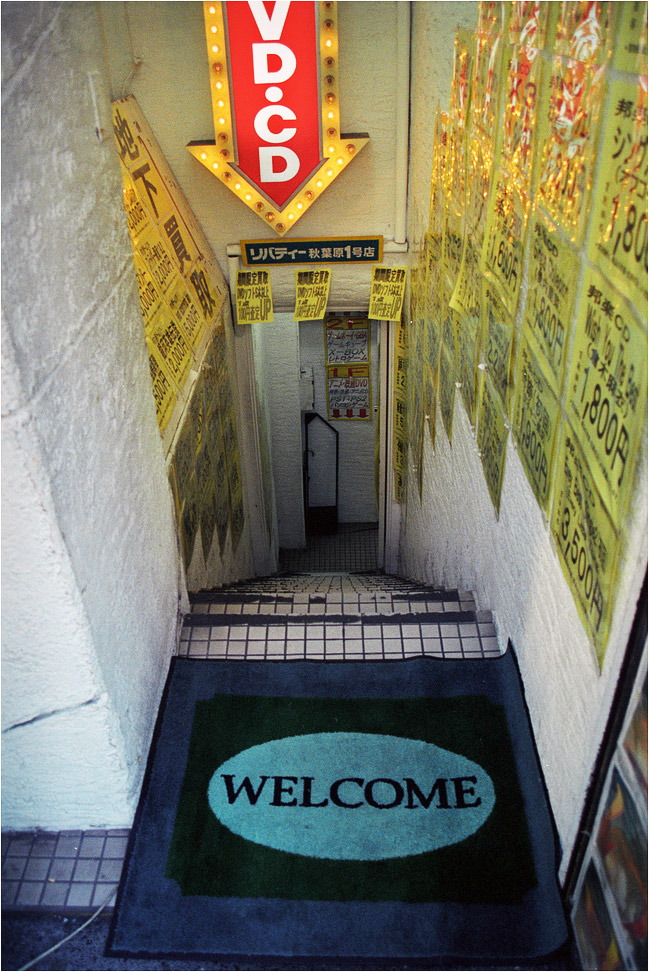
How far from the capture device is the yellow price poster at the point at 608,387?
4.11 feet

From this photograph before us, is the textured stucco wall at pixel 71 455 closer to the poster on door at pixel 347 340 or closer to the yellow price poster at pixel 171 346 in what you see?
the yellow price poster at pixel 171 346

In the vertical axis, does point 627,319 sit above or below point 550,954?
above

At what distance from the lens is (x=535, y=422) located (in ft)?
6.10

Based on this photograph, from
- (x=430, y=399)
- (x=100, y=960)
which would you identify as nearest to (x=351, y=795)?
(x=100, y=960)

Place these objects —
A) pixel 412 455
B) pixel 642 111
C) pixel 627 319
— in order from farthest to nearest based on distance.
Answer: pixel 412 455, pixel 627 319, pixel 642 111

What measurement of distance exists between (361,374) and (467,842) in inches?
214

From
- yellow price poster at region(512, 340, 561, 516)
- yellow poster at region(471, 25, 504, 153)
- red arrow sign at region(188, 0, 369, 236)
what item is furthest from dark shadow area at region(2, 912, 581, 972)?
red arrow sign at region(188, 0, 369, 236)

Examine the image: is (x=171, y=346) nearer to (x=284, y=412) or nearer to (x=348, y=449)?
(x=284, y=412)

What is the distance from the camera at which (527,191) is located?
5.99ft

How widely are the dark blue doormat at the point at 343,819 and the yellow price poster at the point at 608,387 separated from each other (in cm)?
104

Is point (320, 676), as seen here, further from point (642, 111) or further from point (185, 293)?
point (185, 293)

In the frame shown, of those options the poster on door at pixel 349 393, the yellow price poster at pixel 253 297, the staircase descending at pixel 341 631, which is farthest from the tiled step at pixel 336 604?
the poster on door at pixel 349 393

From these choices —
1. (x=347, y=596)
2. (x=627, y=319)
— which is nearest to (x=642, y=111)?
(x=627, y=319)

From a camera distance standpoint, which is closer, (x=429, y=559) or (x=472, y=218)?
(x=472, y=218)
